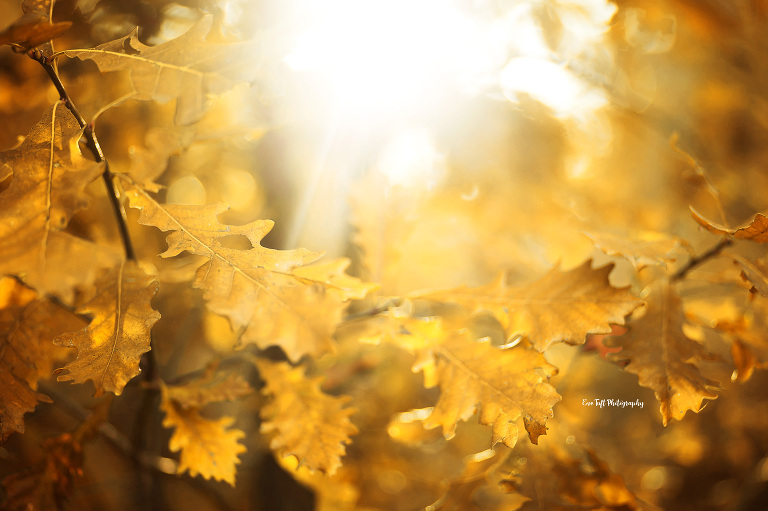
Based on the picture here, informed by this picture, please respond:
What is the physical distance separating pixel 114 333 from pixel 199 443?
0.32 meters

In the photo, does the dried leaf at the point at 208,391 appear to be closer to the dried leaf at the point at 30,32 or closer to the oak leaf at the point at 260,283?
the oak leaf at the point at 260,283

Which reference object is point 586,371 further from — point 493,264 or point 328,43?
point 328,43

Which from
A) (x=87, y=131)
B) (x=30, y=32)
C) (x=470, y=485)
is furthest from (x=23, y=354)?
(x=470, y=485)

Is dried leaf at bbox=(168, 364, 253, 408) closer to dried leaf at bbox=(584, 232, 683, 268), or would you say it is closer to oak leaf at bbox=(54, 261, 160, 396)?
oak leaf at bbox=(54, 261, 160, 396)

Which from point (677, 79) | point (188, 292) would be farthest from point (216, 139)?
point (677, 79)

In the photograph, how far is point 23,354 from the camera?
634mm

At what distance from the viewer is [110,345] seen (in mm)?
523

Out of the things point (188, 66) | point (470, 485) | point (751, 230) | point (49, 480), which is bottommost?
point (470, 485)

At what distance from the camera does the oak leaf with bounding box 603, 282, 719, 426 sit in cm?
59

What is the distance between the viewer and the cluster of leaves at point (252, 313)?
0.45 metres

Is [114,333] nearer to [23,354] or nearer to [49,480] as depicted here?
[23,354]

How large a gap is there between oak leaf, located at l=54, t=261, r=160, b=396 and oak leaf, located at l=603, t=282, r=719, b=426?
2.08ft

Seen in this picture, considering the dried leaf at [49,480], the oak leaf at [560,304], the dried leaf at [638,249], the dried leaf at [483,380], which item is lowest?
the dried leaf at [49,480]

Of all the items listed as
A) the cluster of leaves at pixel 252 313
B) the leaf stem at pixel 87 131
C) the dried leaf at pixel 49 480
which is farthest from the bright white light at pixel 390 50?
the dried leaf at pixel 49 480
